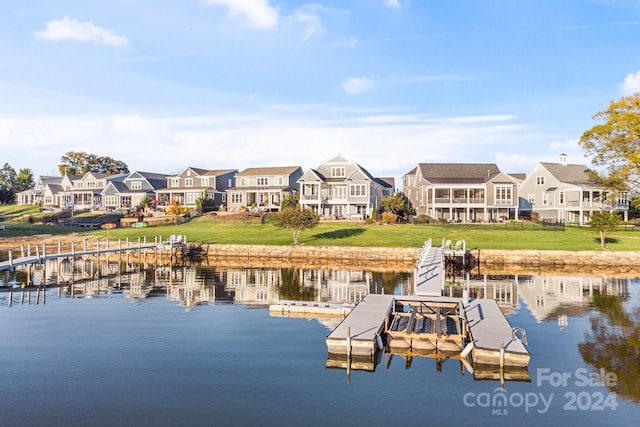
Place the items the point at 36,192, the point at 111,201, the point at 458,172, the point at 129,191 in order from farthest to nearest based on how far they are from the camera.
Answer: the point at 36,192 → the point at 111,201 → the point at 129,191 → the point at 458,172

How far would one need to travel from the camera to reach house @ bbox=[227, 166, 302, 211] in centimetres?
8056

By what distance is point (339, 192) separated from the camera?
7469cm

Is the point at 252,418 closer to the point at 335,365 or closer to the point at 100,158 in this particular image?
the point at 335,365

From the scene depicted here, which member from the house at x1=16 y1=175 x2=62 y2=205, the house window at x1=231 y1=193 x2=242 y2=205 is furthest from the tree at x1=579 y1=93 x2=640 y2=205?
the house at x1=16 y1=175 x2=62 y2=205

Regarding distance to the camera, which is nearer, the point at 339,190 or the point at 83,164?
the point at 339,190

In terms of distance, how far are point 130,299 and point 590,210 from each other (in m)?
60.9

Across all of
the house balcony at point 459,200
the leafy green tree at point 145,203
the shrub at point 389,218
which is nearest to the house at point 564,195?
the house balcony at point 459,200

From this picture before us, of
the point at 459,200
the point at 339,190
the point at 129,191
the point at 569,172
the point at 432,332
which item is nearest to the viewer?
the point at 432,332

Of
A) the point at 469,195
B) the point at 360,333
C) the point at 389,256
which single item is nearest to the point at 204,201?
the point at 469,195

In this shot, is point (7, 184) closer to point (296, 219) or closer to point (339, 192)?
point (339, 192)

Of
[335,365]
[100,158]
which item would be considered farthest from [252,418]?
[100,158]

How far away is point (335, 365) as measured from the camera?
57.1 feet

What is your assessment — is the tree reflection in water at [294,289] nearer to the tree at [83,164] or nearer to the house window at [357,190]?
the house window at [357,190]

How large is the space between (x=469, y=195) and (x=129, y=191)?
59.9m
